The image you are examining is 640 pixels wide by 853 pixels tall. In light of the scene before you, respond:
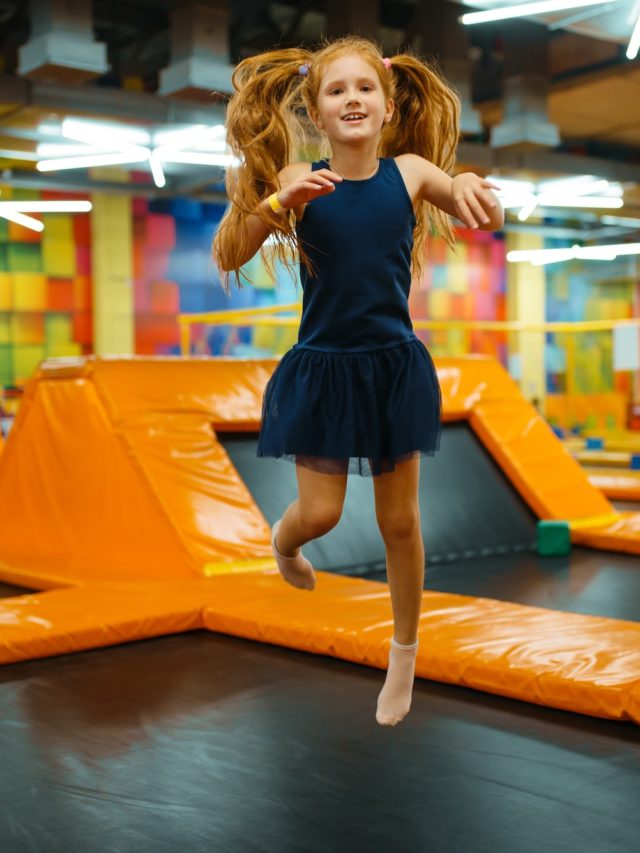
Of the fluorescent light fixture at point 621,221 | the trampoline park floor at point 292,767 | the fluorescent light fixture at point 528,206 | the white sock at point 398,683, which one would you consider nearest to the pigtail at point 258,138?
the white sock at point 398,683

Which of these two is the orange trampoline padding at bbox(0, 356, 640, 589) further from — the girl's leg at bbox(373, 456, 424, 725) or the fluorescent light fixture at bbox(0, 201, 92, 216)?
the fluorescent light fixture at bbox(0, 201, 92, 216)

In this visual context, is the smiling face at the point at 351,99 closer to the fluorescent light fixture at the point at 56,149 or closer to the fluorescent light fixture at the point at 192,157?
the fluorescent light fixture at the point at 192,157

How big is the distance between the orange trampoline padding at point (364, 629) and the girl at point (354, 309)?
2.01 feet

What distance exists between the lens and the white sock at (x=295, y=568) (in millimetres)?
1934

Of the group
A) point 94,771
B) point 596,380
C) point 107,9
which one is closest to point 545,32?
point 107,9

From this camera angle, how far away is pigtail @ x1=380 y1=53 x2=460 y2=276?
1892mm

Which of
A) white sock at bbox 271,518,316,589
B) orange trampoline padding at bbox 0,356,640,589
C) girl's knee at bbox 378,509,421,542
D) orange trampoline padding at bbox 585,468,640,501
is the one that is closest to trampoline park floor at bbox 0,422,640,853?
white sock at bbox 271,518,316,589

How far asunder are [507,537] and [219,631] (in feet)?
6.02

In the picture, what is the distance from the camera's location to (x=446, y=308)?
11828 millimetres

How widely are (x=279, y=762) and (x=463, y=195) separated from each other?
3.71ft

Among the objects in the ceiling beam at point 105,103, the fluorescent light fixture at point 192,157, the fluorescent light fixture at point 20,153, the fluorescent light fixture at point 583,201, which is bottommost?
the fluorescent light fixture at point 583,201

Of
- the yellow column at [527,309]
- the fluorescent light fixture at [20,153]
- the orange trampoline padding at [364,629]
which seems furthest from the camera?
the yellow column at [527,309]

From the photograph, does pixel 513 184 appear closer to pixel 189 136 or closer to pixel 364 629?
pixel 189 136

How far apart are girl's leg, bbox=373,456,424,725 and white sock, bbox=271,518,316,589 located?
0.22 m
